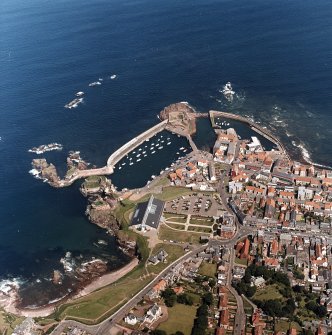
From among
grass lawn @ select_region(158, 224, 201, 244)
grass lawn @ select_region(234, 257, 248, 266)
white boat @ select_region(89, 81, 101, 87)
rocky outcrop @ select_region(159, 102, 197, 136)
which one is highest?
white boat @ select_region(89, 81, 101, 87)

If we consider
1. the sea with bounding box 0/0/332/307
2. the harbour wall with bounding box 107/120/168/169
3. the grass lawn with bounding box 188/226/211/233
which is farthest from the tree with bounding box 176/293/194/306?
the harbour wall with bounding box 107/120/168/169

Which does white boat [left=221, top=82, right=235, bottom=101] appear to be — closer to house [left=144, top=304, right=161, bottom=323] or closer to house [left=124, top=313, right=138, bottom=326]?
house [left=144, top=304, right=161, bottom=323]

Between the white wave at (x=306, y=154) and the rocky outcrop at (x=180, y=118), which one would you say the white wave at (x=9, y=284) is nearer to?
the rocky outcrop at (x=180, y=118)

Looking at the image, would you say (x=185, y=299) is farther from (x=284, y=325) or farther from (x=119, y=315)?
(x=284, y=325)

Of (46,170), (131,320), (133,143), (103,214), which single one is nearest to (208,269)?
(131,320)

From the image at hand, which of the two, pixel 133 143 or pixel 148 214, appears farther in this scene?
pixel 133 143
